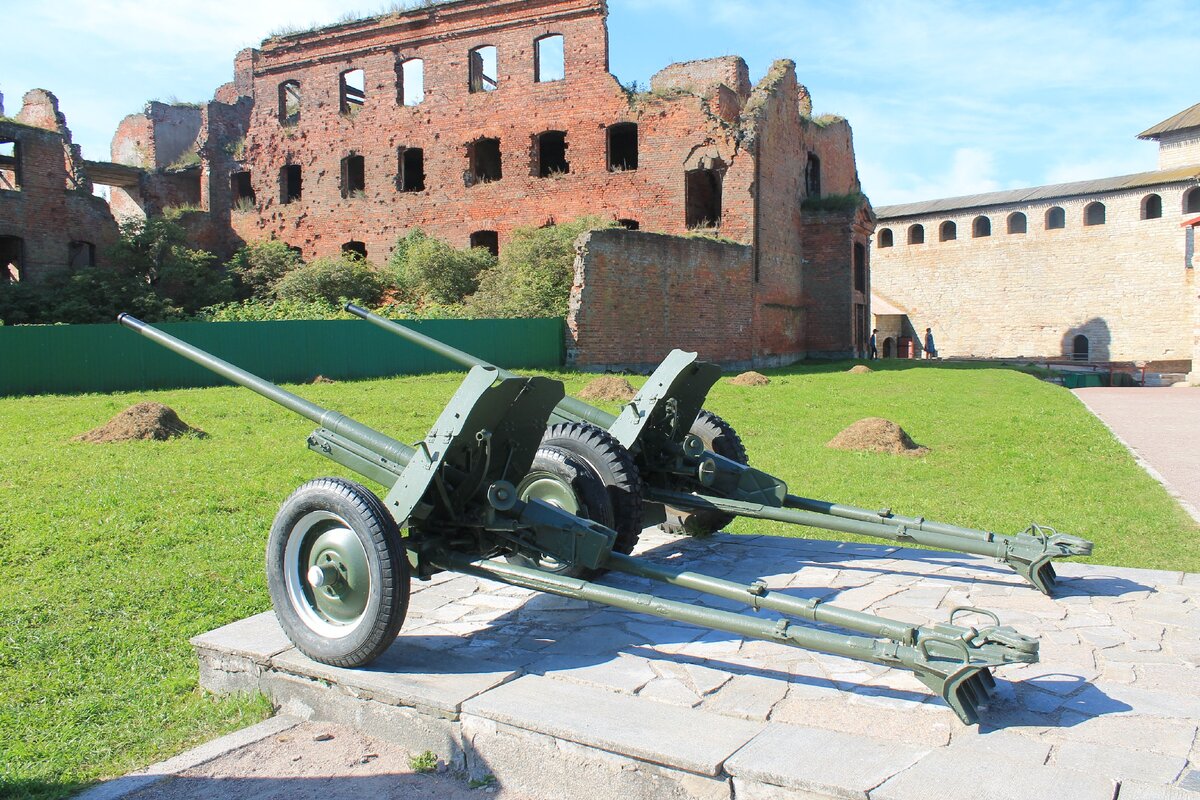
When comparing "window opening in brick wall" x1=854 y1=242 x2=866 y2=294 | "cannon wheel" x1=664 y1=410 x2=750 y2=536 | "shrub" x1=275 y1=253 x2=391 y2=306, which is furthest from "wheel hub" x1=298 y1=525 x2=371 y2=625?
"window opening in brick wall" x1=854 y1=242 x2=866 y2=294

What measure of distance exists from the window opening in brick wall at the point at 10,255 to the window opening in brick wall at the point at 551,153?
1567 centimetres

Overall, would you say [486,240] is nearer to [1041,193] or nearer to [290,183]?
[290,183]

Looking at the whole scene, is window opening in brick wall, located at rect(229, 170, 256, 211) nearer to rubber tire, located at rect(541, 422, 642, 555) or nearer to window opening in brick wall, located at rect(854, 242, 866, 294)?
window opening in brick wall, located at rect(854, 242, 866, 294)

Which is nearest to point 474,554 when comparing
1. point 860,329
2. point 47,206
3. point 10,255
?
point 47,206

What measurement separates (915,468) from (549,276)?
1627cm

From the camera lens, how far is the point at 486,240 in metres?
30.9

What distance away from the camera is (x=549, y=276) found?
2525 centimetres

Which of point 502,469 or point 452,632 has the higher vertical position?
point 502,469

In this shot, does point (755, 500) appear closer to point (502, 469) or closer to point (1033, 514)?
point (502, 469)

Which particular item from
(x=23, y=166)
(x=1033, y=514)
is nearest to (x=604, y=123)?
(x=23, y=166)

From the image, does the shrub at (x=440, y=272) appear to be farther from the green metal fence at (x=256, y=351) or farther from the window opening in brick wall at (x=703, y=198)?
the window opening in brick wall at (x=703, y=198)

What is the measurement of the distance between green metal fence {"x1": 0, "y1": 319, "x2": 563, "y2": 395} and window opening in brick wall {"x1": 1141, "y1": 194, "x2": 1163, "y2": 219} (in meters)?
32.1

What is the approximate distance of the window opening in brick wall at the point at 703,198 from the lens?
1135 inches

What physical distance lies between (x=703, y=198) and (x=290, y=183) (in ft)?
48.5
